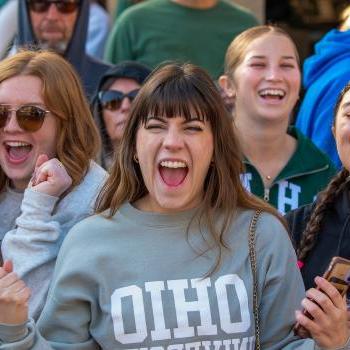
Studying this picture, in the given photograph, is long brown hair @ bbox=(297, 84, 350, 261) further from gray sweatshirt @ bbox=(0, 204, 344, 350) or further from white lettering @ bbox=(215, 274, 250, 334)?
white lettering @ bbox=(215, 274, 250, 334)

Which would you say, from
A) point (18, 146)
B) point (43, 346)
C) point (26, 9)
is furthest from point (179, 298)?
point (26, 9)

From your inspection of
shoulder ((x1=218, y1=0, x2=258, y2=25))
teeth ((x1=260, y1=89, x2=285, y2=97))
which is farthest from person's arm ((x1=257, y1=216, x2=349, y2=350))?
shoulder ((x1=218, y1=0, x2=258, y2=25))

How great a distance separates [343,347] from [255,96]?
174 centimetres

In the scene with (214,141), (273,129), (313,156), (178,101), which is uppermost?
(178,101)

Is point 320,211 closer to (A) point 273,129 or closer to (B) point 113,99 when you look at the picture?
(A) point 273,129

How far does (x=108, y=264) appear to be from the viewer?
2967 mm

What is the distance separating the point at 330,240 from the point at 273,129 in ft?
3.48

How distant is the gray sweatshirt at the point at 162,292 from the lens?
290 centimetres

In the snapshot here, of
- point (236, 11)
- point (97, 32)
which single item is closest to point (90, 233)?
point (236, 11)

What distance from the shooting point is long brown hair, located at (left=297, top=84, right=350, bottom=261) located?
3.41 meters

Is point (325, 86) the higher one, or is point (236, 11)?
point (236, 11)

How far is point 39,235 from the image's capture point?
3258mm

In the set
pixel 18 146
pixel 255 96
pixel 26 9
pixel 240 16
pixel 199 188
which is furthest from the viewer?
pixel 240 16

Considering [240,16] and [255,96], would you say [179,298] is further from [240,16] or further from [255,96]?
[240,16]
